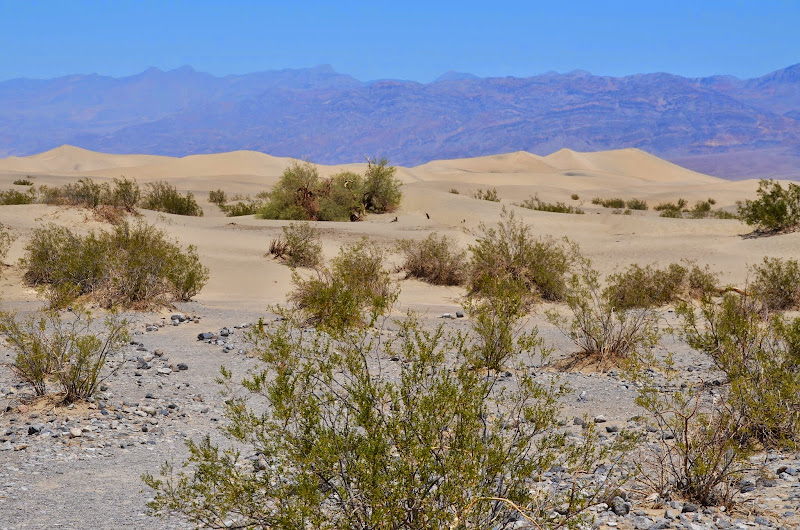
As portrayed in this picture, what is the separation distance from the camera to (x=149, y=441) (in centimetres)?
752

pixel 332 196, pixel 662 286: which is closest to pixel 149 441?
pixel 662 286

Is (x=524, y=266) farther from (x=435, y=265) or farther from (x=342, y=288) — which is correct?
(x=342, y=288)

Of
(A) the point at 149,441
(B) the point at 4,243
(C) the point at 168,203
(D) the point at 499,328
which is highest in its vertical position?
(C) the point at 168,203

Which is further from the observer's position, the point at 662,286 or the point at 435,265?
the point at 435,265

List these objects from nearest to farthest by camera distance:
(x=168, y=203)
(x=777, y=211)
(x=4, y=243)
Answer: (x=4, y=243) < (x=777, y=211) < (x=168, y=203)

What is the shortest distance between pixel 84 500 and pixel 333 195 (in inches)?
926

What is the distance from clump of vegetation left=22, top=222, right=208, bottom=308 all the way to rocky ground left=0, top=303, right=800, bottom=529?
221 centimetres

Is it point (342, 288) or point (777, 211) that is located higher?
point (777, 211)

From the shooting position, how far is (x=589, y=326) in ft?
36.1

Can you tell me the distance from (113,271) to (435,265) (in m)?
7.77

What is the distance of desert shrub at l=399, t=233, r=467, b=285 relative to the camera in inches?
732

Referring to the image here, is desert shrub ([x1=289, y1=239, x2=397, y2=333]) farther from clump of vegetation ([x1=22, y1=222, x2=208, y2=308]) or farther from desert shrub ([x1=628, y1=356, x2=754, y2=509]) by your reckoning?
desert shrub ([x1=628, y1=356, x2=754, y2=509])

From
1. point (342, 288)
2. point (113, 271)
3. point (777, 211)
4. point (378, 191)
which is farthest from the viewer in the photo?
point (378, 191)

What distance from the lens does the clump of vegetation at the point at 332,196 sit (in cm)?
2827
